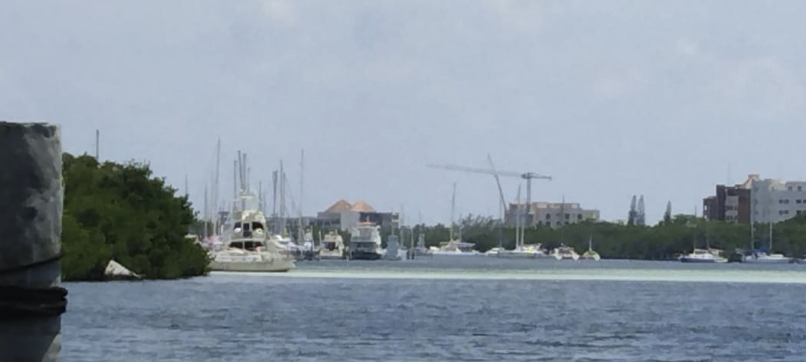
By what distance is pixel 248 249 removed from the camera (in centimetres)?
17062

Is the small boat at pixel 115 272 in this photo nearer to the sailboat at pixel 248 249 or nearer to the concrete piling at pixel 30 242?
the sailboat at pixel 248 249

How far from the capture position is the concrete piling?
24.7 ft

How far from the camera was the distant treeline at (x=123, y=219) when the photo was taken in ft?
401

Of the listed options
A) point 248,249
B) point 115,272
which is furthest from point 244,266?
point 115,272

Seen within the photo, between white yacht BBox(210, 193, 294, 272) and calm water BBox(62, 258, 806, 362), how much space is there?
30.1 metres

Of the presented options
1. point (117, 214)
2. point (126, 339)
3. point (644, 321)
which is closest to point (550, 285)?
point (117, 214)

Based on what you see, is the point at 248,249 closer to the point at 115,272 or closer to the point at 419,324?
the point at 115,272

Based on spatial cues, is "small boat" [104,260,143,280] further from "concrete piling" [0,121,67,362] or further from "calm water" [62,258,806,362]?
"concrete piling" [0,121,67,362]

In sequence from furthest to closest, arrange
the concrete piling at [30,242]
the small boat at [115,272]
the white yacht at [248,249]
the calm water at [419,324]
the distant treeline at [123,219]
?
the white yacht at [248,249], the small boat at [115,272], the distant treeline at [123,219], the calm water at [419,324], the concrete piling at [30,242]

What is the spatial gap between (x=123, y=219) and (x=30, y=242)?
4763 inches

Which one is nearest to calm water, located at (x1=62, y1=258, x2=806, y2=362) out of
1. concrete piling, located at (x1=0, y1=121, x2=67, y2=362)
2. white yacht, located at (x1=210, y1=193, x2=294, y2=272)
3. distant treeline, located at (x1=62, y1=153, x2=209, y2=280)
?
distant treeline, located at (x1=62, y1=153, x2=209, y2=280)

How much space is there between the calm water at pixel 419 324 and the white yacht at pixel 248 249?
3013 cm

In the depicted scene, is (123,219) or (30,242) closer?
(30,242)

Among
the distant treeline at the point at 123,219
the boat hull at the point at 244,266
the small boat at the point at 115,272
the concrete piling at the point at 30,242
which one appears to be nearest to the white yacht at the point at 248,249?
the boat hull at the point at 244,266
